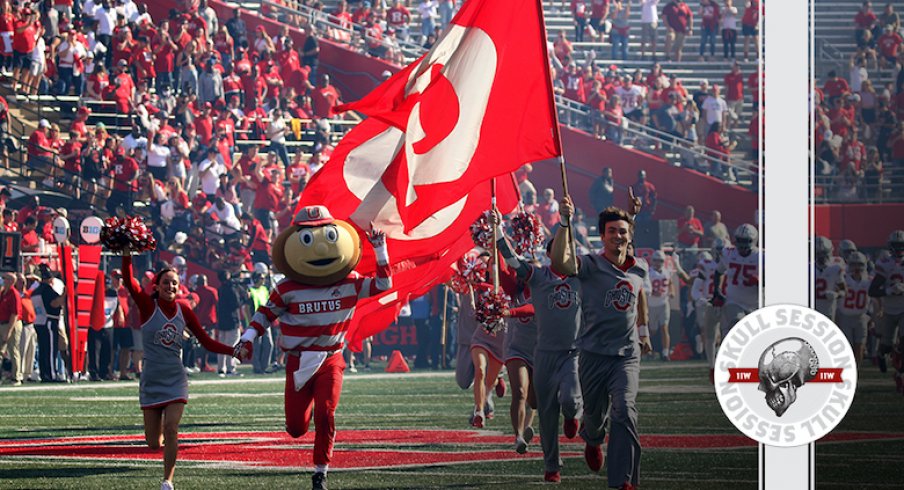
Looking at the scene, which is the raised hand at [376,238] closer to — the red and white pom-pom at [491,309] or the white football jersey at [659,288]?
the red and white pom-pom at [491,309]

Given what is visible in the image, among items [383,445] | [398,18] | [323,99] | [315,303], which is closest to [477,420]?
[383,445]

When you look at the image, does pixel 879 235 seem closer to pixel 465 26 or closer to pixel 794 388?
Answer: pixel 465 26

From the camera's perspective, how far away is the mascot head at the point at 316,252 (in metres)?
10.2

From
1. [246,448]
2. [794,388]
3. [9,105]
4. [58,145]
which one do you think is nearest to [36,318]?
[58,145]

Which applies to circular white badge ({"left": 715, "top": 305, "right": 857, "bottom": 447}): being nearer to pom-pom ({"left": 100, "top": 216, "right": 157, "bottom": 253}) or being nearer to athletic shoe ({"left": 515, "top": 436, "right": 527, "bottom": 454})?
pom-pom ({"left": 100, "top": 216, "right": 157, "bottom": 253})

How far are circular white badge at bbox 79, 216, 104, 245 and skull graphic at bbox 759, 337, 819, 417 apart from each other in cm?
1576

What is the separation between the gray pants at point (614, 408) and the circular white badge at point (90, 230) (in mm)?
12565

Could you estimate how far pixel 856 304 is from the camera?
1806 cm

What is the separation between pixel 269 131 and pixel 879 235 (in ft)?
39.2

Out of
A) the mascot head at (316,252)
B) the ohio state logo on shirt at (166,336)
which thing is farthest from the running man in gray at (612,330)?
the ohio state logo on shirt at (166,336)

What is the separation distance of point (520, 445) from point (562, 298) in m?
1.77

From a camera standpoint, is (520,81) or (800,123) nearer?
(800,123)

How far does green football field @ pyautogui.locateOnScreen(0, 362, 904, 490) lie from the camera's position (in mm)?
10766

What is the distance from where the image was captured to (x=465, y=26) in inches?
445
